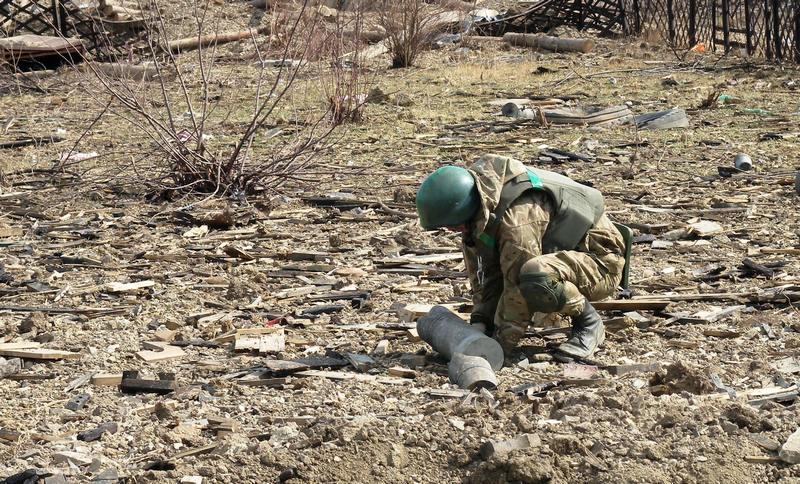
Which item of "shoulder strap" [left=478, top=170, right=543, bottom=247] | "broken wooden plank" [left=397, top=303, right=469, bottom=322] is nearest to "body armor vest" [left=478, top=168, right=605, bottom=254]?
"shoulder strap" [left=478, top=170, right=543, bottom=247]

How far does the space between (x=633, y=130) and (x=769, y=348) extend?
292 inches

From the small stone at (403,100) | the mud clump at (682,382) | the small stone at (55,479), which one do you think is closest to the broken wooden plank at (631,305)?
the mud clump at (682,382)

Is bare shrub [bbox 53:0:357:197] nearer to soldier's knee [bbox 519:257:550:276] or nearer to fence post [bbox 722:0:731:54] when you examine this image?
soldier's knee [bbox 519:257:550:276]

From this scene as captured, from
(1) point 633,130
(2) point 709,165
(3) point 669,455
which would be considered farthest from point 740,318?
(1) point 633,130

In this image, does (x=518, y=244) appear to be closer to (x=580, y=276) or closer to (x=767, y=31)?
(x=580, y=276)

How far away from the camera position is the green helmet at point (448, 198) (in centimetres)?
496

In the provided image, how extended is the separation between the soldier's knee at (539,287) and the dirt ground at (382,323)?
34 cm

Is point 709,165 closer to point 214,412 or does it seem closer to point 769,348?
point 769,348

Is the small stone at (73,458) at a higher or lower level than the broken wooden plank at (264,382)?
higher

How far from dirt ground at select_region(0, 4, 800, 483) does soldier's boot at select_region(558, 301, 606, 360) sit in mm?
85

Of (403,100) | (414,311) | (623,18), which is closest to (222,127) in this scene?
(403,100)

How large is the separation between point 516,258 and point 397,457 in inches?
53.7

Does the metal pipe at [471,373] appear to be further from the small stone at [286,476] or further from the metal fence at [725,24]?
the metal fence at [725,24]

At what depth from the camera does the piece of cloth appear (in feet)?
16.9
